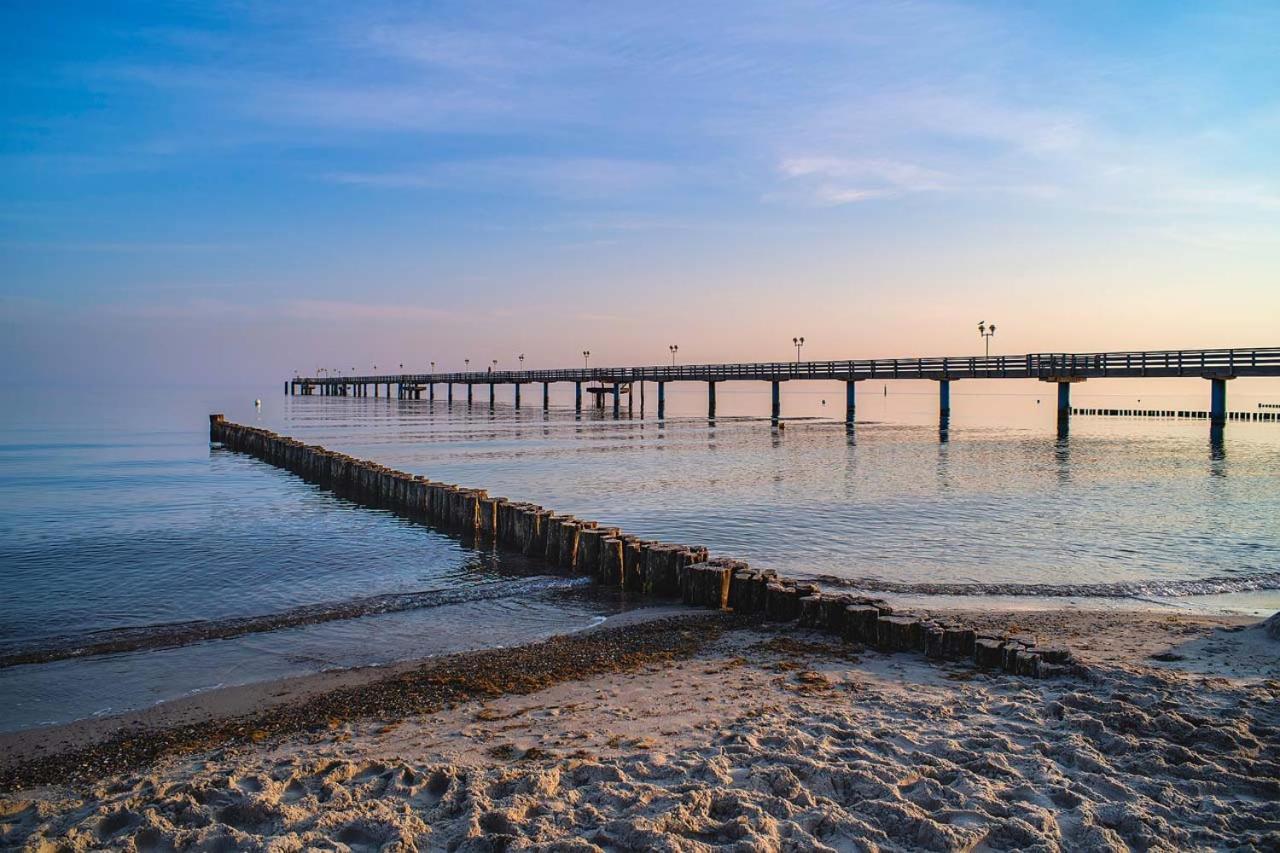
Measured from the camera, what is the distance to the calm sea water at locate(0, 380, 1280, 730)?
35.3 ft

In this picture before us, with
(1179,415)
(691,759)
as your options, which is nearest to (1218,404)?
(1179,415)

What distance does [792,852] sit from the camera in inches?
197

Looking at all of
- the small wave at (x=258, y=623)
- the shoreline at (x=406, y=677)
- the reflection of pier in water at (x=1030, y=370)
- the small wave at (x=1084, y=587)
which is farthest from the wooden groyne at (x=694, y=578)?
the reflection of pier in water at (x=1030, y=370)

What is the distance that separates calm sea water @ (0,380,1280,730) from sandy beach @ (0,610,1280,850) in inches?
70.9

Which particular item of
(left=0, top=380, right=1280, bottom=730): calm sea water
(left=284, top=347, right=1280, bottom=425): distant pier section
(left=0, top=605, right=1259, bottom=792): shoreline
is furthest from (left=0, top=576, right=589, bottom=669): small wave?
(left=284, top=347, right=1280, bottom=425): distant pier section

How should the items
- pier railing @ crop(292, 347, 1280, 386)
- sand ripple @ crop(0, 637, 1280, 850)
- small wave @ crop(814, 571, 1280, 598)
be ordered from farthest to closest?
1. pier railing @ crop(292, 347, 1280, 386)
2. small wave @ crop(814, 571, 1280, 598)
3. sand ripple @ crop(0, 637, 1280, 850)

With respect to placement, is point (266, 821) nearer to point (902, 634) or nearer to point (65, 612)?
point (902, 634)

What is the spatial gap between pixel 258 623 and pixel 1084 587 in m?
12.8

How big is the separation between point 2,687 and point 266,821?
5647 mm

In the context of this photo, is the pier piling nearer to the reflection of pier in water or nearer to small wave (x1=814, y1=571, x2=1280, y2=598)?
the reflection of pier in water

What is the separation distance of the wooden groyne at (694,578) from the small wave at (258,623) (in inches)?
37.4

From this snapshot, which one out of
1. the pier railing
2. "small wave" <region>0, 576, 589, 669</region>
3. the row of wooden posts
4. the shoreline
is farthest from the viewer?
the row of wooden posts

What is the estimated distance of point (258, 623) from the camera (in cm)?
1155

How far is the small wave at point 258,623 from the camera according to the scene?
10.4m
